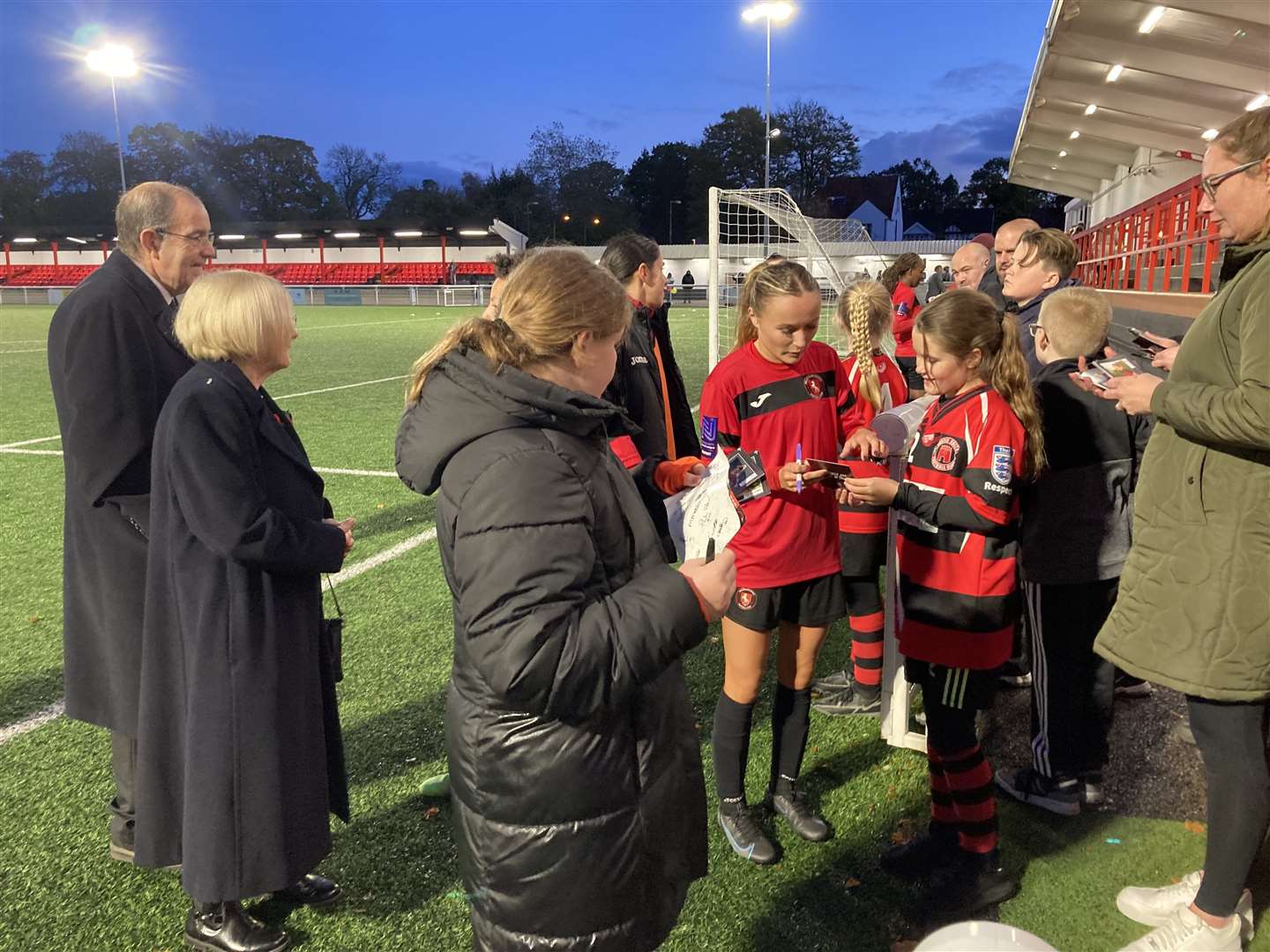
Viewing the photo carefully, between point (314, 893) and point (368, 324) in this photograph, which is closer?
point (314, 893)

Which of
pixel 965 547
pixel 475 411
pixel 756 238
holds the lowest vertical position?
pixel 965 547

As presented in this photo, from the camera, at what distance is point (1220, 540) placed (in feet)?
7.02

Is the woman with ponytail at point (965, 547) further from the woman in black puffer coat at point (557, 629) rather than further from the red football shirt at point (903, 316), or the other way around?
the red football shirt at point (903, 316)

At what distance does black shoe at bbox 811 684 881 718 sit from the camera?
397 cm

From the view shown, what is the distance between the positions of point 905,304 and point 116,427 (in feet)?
22.7

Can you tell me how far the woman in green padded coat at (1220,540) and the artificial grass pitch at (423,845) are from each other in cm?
52

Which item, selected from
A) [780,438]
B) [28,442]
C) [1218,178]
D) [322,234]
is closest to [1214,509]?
[1218,178]

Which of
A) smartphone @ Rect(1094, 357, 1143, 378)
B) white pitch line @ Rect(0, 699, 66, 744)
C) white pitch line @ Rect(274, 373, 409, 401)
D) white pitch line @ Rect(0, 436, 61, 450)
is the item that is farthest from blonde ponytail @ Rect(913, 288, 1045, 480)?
white pitch line @ Rect(274, 373, 409, 401)

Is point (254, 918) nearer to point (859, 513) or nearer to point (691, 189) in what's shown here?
point (859, 513)

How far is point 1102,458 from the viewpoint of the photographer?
3010 millimetres

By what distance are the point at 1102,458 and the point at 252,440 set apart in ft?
8.83

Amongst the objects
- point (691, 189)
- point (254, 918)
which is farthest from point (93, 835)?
point (691, 189)

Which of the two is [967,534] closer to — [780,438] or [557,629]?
[780,438]

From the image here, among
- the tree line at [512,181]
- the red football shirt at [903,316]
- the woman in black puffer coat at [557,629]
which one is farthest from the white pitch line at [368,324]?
the tree line at [512,181]
